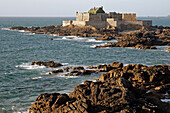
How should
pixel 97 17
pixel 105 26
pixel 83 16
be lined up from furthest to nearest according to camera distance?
pixel 83 16 < pixel 97 17 < pixel 105 26

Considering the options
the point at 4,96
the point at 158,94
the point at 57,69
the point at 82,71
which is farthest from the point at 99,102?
the point at 57,69

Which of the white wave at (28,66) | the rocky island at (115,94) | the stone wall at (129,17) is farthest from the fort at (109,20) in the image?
the rocky island at (115,94)

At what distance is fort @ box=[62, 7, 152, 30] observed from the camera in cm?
8512

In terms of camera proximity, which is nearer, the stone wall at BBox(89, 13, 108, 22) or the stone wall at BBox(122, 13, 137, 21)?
the stone wall at BBox(122, 13, 137, 21)

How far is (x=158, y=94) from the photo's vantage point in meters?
21.0

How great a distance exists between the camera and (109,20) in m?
86.4

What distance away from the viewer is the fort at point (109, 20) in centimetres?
8512

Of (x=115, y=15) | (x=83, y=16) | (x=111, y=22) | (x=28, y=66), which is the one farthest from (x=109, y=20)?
(x=28, y=66)

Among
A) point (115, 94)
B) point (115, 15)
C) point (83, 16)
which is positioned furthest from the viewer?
point (115, 15)

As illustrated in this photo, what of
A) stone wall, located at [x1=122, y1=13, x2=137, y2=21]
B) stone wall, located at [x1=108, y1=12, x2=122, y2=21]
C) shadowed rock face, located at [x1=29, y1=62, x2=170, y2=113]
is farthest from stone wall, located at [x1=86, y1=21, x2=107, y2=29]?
shadowed rock face, located at [x1=29, y1=62, x2=170, y2=113]

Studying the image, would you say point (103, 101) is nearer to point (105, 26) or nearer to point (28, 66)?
point (28, 66)

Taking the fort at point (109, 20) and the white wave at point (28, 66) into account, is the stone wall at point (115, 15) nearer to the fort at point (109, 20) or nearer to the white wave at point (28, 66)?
the fort at point (109, 20)

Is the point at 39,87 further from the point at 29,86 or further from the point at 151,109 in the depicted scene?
the point at 151,109

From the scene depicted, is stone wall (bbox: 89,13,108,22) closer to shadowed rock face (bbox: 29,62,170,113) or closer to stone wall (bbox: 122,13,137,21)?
stone wall (bbox: 122,13,137,21)
